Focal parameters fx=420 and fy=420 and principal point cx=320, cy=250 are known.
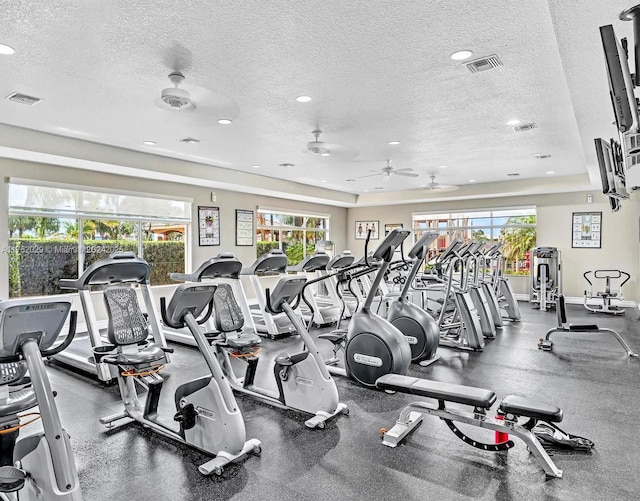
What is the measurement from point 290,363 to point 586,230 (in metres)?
8.97

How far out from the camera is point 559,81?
12.5ft

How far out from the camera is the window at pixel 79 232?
6107 mm

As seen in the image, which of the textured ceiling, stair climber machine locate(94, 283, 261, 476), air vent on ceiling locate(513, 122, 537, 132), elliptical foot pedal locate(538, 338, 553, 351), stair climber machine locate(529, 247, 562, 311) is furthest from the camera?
stair climber machine locate(529, 247, 562, 311)

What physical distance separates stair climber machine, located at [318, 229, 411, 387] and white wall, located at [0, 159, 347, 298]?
508 cm

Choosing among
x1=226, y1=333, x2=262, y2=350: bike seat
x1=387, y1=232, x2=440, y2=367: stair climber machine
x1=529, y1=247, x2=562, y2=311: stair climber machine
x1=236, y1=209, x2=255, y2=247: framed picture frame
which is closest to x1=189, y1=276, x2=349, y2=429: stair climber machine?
x1=226, y1=333, x2=262, y2=350: bike seat

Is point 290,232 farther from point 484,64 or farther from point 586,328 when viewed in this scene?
point 484,64

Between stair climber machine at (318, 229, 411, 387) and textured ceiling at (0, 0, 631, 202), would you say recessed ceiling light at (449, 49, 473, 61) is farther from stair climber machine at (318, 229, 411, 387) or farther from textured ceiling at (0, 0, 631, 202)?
stair climber machine at (318, 229, 411, 387)

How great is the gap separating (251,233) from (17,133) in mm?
5066

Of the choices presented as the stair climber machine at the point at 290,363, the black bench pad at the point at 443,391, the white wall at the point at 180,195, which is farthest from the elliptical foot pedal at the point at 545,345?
the white wall at the point at 180,195

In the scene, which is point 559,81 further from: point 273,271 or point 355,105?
point 273,271

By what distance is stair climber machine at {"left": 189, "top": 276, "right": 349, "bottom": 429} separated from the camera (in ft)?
10.5

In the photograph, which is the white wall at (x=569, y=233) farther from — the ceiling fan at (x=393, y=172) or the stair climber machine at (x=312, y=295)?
the stair climber machine at (x=312, y=295)

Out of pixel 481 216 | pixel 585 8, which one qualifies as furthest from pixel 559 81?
pixel 481 216

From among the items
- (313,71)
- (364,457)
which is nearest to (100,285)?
(313,71)
